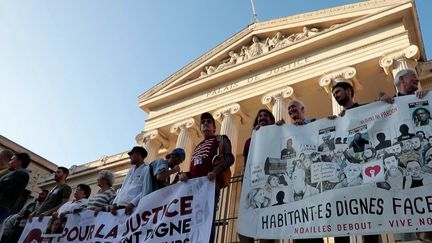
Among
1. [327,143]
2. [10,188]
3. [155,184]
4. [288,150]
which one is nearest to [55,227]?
[10,188]

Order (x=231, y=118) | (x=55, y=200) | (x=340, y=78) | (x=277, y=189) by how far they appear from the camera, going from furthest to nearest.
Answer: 1. (x=231, y=118)
2. (x=340, y=78)
3. (x=55, y=200)
4. (x=277, y=189)

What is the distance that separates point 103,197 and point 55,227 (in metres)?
0.92

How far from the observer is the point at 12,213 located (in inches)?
305

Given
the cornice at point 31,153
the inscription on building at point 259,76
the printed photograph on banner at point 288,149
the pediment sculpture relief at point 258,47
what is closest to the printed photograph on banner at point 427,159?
the printed photograph on banner at point 288,149

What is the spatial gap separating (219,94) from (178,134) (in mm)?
2937

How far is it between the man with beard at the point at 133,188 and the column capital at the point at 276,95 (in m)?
10.8

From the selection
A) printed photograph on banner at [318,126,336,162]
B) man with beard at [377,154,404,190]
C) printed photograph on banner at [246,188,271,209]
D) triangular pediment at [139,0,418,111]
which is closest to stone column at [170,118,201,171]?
triangular pediment at [139,0,418,111]

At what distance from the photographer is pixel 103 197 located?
6.74m

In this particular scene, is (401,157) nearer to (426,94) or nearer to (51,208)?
(426,94)

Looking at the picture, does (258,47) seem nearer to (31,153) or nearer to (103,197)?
(103,197)

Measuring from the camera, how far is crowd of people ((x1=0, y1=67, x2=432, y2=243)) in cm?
490

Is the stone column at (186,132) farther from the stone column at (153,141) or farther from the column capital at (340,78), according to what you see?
the column capital at (340,78)

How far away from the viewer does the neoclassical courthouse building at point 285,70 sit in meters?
15.1

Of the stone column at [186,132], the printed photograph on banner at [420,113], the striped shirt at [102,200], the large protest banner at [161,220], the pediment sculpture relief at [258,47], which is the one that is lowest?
the large protest banner at [161,220]
